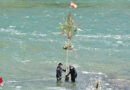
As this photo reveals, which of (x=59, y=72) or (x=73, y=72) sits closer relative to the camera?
(x=73, y=72)

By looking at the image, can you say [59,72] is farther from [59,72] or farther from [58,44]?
[58,44]

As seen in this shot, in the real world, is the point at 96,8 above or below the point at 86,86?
above

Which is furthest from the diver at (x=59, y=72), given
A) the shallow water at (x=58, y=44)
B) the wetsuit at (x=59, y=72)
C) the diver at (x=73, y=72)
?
the diver at (x=73, y=72)

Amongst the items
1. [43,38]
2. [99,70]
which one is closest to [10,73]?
[99,70]

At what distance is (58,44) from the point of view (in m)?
51.5

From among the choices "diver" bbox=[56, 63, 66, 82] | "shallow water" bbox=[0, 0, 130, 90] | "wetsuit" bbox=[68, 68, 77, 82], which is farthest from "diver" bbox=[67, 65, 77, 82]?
"diver" bbox=[56, 63, 66, 82]

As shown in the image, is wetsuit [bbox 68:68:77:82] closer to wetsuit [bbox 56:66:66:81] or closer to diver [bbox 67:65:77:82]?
diver [bbox 67:65:77:82]

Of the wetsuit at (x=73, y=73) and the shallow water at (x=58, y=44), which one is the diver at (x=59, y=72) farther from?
the wetsuit at (x=73, y=73)

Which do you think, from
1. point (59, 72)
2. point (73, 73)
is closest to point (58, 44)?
point (59, 72)

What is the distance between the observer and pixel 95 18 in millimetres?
66188

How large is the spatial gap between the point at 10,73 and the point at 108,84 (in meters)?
8.75

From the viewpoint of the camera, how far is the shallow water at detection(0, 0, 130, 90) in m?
36.7

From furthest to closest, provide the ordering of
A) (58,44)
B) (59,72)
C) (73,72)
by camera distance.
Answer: (58,44) → (59,72) → (73,72)

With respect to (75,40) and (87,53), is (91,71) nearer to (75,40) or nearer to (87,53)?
(87,53)
